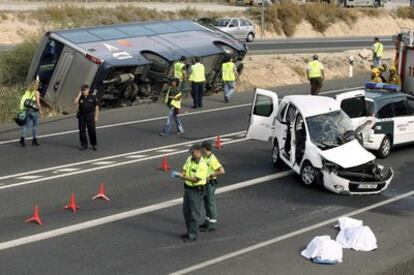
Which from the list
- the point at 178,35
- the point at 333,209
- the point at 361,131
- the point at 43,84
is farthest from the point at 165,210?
the point at 178,35

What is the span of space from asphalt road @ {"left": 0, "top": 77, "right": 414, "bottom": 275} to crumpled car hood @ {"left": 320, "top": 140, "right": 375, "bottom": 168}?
0.71 metres

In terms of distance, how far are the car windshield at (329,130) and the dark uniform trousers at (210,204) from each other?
4.02 meters

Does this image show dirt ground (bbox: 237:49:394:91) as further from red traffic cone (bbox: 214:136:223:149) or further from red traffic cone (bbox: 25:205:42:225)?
red traffic cone (bbox: 25:205:42:225)

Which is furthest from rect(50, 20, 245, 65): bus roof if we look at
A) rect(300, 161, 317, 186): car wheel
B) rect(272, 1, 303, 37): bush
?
rect(272, 1, 303, 37): bush

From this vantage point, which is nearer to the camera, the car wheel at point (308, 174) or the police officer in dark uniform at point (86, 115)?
the car wheel at point (308, 174)

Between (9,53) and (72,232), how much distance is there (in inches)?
750

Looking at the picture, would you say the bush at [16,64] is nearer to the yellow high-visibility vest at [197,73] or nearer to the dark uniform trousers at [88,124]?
the yellow high-visibility vest at [197,73]

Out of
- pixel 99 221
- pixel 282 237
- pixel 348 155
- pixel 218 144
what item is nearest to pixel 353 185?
pixel 348 155

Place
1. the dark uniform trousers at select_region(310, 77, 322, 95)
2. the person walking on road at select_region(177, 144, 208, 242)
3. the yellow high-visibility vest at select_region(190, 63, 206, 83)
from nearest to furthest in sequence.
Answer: the person walking on road at select_region(177, 144, 208, 242) → the yellow high-visibility vest at select_region(190, 63, 206, 83) → the dark uniform trousers at select_region(310, 77, 322, 95)

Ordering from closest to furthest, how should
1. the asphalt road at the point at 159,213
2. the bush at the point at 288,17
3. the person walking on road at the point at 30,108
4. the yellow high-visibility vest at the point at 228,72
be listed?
the asphalt road at the point at 159,213 → the person walking on road at the point at 30,108 → the yellow high-visibility vest at the point at 228,72 → the bush at the point at 288,17

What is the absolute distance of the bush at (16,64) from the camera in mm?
29344

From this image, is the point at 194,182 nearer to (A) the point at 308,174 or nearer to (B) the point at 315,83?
(A) the point at 308,174

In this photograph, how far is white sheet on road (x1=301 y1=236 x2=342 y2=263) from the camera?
444 inches

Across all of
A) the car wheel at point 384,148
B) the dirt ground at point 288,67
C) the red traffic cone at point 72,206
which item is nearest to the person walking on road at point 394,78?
the car wheel at point 384,148
